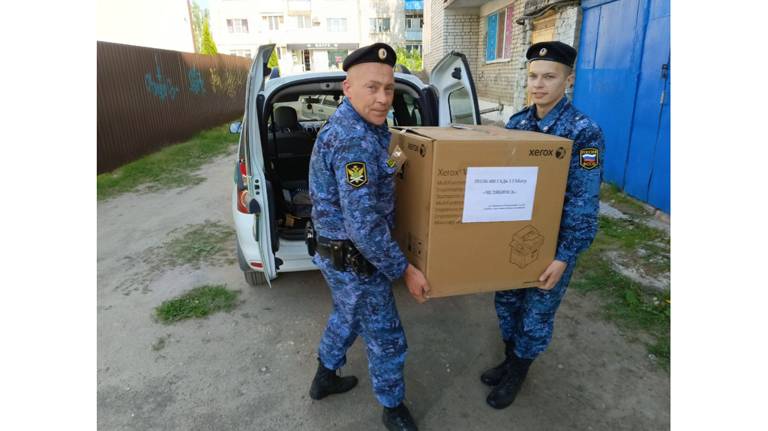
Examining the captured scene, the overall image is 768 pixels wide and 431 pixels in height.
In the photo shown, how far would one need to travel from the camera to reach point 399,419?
1903 millimetres

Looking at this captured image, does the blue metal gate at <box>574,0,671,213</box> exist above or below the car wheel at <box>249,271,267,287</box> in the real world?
above

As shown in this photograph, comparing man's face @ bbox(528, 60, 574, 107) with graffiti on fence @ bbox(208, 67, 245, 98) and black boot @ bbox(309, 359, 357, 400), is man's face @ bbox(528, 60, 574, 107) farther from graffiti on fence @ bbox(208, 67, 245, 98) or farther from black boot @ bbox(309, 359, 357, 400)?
graffiti on fence @ bbox(208, 67, 245, 98)

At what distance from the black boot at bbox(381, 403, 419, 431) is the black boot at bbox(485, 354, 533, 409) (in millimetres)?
442

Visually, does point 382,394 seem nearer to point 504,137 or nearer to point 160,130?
point 504,137

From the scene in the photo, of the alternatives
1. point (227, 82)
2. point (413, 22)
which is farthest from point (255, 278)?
point (413, 22)

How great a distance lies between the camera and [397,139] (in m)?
1.75

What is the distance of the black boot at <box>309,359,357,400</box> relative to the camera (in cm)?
212

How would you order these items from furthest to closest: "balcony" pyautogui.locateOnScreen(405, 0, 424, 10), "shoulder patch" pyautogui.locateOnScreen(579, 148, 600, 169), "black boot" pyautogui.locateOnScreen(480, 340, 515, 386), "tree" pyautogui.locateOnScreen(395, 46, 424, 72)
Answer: "balcony" pyautogui.locateOnScreen(405, 0, 424, 10)
"tree" pyautogui.locateOnScreen(395, 46, 424, 72)
"black boot" pyautogui.locateOnScreen(480, 340, 515, 386)
"shoulder patch" pyautogui.locateOnScreen(579, 148, 600, 169)

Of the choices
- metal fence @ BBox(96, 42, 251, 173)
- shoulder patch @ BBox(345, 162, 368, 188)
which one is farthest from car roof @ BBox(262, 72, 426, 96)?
metal fence @ BBox(96, 42, 251, 173)

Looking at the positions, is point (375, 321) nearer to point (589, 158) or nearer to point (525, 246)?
point (525, 246)

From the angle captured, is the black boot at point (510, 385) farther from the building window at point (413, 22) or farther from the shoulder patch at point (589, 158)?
the building window at point (413, 22)

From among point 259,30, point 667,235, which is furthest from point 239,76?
point 259,30

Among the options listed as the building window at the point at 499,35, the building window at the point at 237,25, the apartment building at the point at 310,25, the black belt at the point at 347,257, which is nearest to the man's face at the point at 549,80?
the black belt at the point at 347,257

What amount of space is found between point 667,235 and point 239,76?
16325mm
